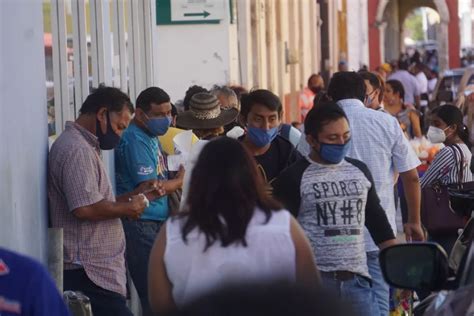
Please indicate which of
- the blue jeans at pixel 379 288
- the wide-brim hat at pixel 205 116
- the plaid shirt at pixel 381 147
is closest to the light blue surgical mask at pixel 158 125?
the wide-brim hat at pixel 205 116

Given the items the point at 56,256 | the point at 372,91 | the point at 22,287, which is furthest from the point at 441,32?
the point at 22,287

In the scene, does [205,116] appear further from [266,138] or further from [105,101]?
[105,101]

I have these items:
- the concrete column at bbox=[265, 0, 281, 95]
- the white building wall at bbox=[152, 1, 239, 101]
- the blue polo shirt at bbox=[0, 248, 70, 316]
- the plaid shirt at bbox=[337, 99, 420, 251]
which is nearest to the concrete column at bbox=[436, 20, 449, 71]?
the concrete column at bbox=[265, 0, 281, 95]

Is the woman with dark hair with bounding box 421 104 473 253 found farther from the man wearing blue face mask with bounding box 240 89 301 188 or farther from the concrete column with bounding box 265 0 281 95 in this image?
the concrete column with bounding box 265 0 281 95

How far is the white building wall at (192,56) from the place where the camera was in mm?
16562

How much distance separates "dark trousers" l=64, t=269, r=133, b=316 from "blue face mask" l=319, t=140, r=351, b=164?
58.3 inches

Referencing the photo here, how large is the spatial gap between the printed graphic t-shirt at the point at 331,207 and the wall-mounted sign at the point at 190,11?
28.0ft

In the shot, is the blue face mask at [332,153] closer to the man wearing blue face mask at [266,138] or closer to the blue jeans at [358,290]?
the blue jeans at [358,290]

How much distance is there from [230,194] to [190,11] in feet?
35.0

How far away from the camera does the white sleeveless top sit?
181 inches

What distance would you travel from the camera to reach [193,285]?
464 cm

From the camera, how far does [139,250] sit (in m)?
8.07

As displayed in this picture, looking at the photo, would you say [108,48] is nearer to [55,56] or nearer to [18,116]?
[55,56]

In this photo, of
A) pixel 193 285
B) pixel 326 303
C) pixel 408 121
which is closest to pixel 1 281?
pixel 193 285
